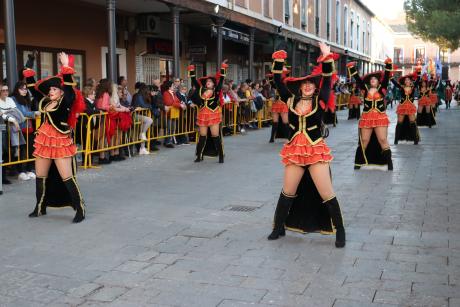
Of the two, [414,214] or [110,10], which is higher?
[110,10]

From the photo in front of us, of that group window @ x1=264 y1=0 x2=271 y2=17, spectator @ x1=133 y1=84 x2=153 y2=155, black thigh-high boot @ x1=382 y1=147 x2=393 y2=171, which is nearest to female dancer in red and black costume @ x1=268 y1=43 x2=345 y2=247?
black thigh-high boot @ x1=382 y1=147 x2=393 y2=171

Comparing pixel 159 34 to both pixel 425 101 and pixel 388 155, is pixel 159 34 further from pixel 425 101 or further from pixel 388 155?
pixel 388 155

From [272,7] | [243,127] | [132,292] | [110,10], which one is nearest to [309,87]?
[132,292]

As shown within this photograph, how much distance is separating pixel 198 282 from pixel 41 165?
301cm

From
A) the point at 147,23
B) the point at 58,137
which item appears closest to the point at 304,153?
the point at 58,137

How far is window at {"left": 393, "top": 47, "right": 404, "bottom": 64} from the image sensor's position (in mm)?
77250

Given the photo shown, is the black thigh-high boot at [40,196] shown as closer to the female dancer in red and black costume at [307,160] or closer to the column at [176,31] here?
the female dancer in red and black costume at [307,160]

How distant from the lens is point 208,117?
1129 centimetres

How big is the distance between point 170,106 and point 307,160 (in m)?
8.63

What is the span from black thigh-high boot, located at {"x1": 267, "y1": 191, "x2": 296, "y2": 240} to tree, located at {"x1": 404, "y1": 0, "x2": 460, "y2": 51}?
829 inches

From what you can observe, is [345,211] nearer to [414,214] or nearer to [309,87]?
[414,214]

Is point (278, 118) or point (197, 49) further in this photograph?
point (197, 49)

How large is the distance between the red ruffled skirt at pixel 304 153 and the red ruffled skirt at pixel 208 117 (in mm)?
5645

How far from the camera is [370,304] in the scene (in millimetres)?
4227
